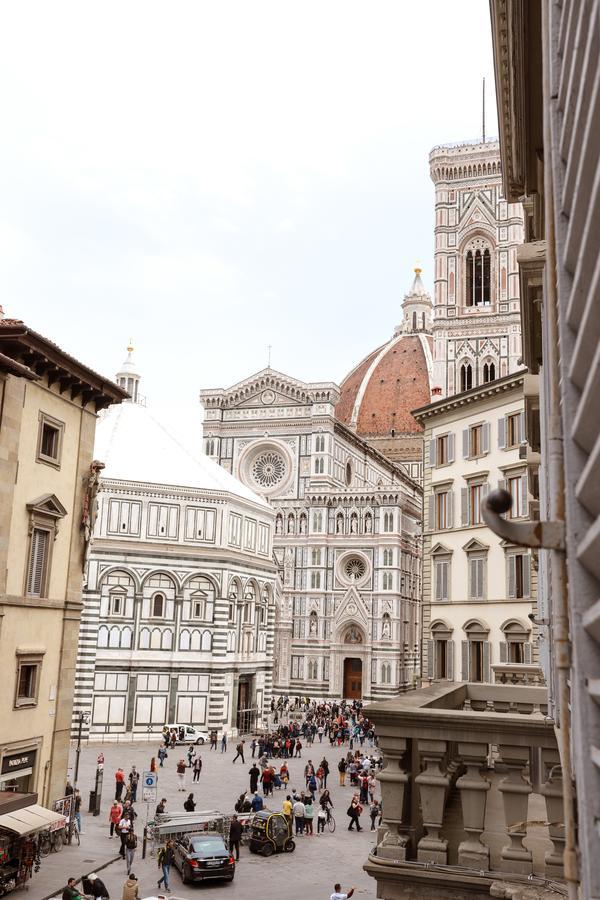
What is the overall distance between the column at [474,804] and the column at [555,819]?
1.65 feet

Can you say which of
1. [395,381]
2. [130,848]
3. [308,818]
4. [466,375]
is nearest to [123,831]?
[130,848]

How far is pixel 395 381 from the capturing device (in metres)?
121

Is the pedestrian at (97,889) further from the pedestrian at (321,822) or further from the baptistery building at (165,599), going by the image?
the baptistery building at (165,599)

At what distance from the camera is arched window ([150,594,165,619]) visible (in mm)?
48344

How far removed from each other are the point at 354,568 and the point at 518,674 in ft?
180

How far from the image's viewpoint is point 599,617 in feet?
9.02

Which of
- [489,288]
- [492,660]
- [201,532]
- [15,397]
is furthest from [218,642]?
[489,288]

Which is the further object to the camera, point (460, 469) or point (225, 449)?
point (225, 449)

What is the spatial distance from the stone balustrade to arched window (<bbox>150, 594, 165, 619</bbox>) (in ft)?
94.3

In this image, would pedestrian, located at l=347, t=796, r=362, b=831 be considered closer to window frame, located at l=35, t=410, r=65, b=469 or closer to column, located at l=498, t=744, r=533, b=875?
window frame, located at l=35, t=410, r=65, b=469

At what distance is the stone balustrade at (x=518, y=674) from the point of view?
2111 cm

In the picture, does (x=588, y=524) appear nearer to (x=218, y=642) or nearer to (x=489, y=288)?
(x=218, y=642)

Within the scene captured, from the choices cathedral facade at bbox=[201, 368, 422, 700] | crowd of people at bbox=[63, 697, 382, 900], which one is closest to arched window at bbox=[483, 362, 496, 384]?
cathedral facade at bbox=[201, 368, 422, 700]

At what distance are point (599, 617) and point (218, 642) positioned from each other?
4783 centimetres
